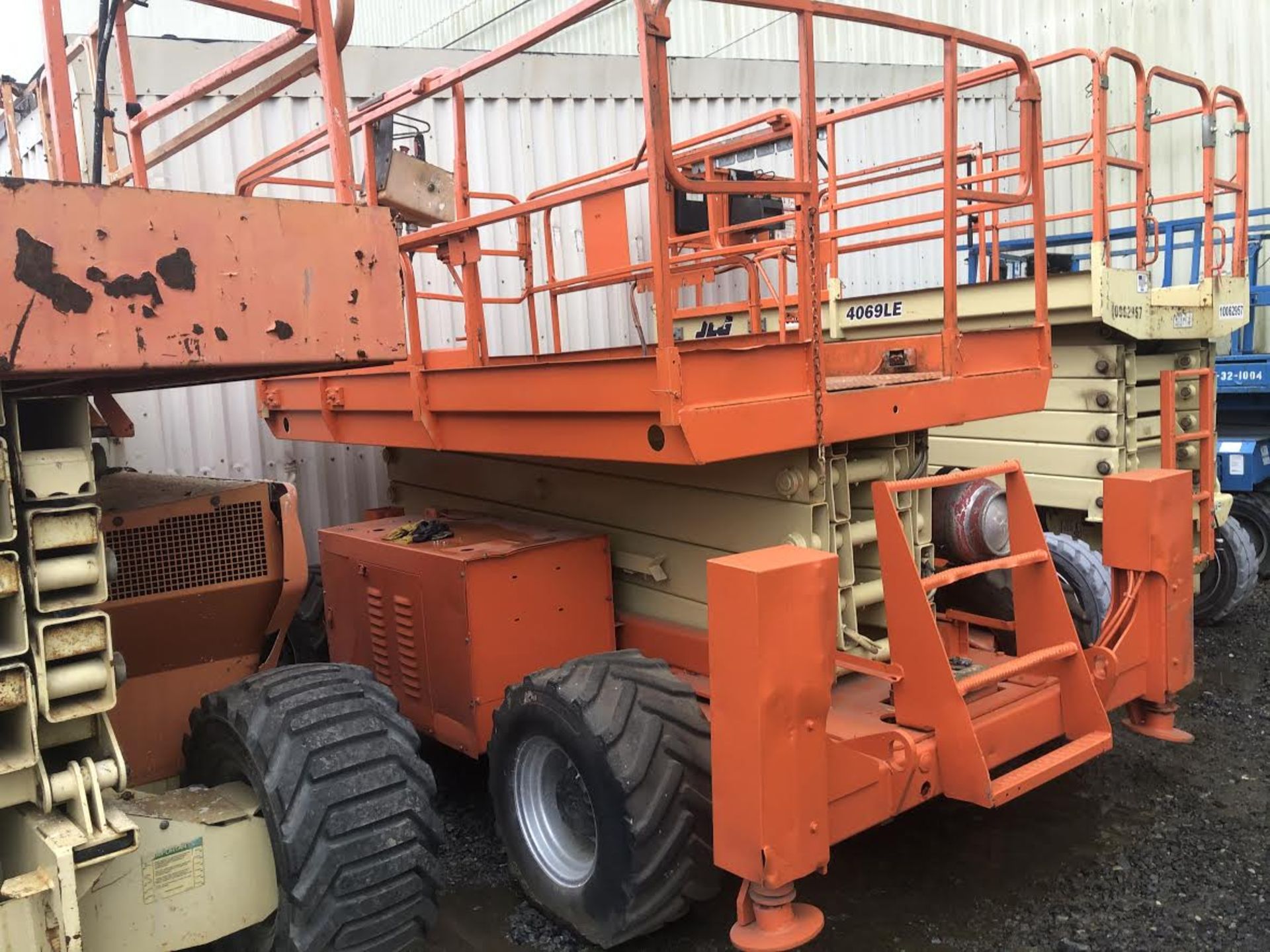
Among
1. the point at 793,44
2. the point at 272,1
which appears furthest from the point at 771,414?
the point at 793,44

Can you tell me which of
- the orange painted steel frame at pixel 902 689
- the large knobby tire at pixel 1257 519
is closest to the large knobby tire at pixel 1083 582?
the orange painted steel frame at pixel 902 689

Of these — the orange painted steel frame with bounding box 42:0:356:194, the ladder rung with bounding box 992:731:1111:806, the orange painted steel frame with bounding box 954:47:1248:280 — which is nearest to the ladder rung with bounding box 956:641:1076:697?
the ladder rung with bounding box 992:731:1111:806

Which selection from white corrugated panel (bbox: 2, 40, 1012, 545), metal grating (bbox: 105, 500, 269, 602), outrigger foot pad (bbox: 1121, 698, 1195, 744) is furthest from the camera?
white corrugated panel (bbox: 2, 40, 1012, 545)

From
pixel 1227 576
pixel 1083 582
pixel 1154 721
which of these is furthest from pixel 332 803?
pixel 1227 576

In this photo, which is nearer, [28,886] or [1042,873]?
[28,886]

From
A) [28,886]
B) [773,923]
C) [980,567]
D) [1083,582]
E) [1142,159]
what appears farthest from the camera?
[1142,159]

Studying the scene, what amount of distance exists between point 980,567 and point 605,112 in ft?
16.4

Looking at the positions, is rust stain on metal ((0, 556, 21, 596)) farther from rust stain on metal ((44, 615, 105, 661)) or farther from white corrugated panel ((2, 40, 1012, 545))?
white corrugated panel ((2, 40, 1012, 545))

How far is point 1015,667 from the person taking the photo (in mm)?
3070

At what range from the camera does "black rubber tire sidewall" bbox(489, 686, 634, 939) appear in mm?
2984

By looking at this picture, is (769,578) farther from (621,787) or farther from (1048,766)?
(1048,766)

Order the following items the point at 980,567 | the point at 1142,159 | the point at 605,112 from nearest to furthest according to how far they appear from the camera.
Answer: the point at 980,567 < the point at 1142,159 < the point at 605,112

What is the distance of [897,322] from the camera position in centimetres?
606

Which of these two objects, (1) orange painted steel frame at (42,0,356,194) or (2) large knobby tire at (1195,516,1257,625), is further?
Result: (2) large knobby tire at (1195,516,1257,625)
